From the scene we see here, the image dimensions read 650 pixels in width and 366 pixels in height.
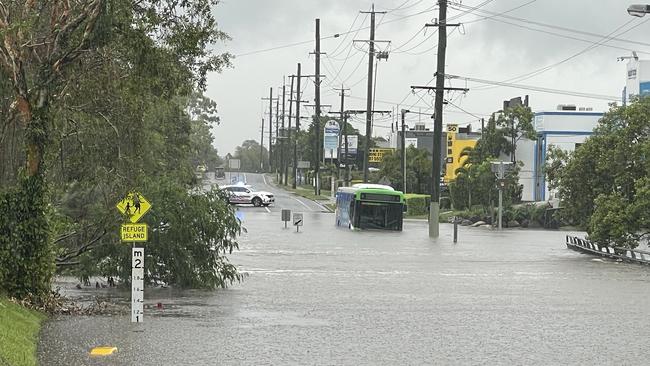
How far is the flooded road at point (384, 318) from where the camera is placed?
14352 millimetres

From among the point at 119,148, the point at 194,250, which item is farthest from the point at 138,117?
the point at 194,250

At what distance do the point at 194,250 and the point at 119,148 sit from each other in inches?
201

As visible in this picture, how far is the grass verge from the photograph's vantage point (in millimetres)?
11742

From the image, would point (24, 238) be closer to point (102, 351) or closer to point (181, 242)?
point (102, 351)

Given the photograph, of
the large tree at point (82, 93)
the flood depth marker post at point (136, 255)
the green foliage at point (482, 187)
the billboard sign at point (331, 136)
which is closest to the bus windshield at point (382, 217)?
the green foliage at point (482, 187)

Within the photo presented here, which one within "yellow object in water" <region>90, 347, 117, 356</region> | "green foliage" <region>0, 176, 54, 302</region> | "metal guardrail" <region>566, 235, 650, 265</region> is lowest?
"yellow object in water" <region>90, 347, 117, 356</region>

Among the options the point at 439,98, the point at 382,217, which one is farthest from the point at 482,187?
the point at 439,98

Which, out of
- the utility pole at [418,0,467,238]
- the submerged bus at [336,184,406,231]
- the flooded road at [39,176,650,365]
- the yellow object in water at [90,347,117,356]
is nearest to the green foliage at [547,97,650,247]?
the flooded road at [39,176,650,365]

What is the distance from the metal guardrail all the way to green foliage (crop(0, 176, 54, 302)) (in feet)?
79.8

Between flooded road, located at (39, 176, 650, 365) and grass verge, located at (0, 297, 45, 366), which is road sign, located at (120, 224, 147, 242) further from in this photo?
grass verge, located at (0, 297, 45, 366)

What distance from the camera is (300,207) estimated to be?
7650 centimetres

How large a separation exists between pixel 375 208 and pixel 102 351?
38841mm

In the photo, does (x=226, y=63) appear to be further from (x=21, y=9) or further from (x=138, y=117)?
(x=21, y=9)

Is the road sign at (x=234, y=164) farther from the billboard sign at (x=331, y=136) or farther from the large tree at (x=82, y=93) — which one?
the large tree at (x=82, y=93)
